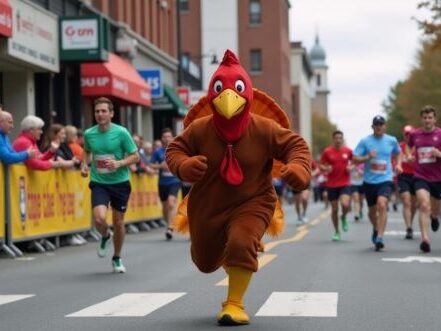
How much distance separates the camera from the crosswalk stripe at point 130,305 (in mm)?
9664

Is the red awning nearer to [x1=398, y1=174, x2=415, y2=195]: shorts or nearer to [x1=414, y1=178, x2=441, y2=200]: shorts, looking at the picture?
[x1=398, y1=174, x2=415, y2=195]: shorts

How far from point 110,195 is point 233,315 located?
5.34 metres

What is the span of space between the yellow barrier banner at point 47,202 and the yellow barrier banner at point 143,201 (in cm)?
346

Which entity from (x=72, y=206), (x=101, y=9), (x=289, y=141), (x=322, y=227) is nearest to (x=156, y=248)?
(x=72, y=206)

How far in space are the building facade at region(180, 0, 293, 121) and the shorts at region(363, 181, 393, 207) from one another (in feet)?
251

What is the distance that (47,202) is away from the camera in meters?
18.7

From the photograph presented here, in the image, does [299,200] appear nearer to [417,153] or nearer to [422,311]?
[417,153]

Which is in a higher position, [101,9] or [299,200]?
[101,9]

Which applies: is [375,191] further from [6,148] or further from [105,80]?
[105,80]

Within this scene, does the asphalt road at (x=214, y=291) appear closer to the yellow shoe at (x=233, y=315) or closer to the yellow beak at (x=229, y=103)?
the yellow shoe at (x=233, y=315)

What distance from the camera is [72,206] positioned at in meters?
20.2

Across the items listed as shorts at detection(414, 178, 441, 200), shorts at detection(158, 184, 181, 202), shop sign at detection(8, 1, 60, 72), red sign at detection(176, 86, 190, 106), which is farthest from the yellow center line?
red sign at detection(176, 86, 190, 106)

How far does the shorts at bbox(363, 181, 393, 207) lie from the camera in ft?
59.0

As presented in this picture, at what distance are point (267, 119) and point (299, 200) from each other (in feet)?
68.2
